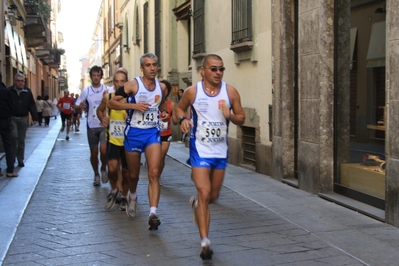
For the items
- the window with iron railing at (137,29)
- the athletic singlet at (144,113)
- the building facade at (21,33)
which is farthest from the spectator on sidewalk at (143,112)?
the window with iron railing at (137,29)

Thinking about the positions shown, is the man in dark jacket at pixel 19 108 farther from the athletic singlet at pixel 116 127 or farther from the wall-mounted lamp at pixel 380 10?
the wall-mounted lamp at pixel 380 10

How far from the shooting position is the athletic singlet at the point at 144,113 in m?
6.51

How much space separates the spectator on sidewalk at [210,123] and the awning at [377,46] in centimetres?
260

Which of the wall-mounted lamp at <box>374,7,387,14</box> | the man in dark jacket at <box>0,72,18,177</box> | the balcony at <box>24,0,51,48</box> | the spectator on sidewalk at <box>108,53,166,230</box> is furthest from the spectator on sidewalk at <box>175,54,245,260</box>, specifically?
the balcony at <box>24,0,51,48</box>

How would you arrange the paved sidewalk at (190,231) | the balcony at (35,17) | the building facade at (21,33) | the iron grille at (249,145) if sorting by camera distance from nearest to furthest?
1. the paved sidewalk at (190,231)
2. the iron grille at (249,145)
3. the building facade at (21,33)
4. the balcony at (35,17)

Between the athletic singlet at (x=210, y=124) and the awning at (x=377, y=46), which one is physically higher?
the awning at (x=377, y=46)

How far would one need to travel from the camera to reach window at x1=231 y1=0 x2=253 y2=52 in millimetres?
11266

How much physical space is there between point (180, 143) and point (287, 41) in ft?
31.8

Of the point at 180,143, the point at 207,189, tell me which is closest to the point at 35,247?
the point at 207,189

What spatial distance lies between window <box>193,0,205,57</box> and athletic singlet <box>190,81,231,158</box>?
996cm

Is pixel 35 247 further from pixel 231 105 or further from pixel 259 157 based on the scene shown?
pixel 259 157

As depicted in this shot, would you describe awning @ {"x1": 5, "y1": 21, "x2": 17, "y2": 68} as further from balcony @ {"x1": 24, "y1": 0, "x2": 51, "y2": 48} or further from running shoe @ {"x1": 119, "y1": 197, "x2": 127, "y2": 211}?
running shoe @ {"x1": 119, "y1": 197, "x2": 127, "y2": 211}

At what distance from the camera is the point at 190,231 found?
6.15 m

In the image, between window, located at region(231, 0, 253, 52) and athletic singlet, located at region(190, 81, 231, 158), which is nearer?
athletic singlet, located at region(190, 81, 231, 158)
